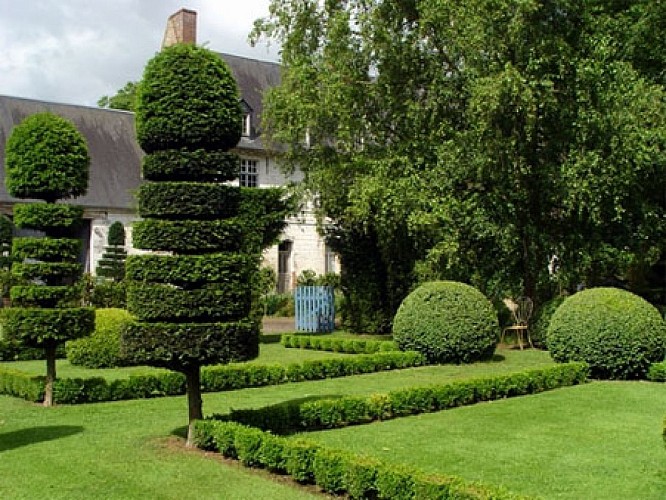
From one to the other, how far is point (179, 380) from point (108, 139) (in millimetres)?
25113

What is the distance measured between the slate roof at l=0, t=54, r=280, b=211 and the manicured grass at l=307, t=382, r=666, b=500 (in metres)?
24.8

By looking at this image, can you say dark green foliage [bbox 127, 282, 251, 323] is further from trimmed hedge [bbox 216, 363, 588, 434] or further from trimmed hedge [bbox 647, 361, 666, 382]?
trimmed hedge [bbox 647, 361, 666, 382]

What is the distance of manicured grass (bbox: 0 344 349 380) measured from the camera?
15398 mm

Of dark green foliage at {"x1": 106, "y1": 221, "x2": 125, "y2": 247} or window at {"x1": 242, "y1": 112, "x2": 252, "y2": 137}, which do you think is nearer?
dark green foliage at {"x1": 106, "y1": 221, "x2": 125, "y2": 247}

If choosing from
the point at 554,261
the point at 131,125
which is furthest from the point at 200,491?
the point at 131,125

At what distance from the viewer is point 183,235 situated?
878 cm

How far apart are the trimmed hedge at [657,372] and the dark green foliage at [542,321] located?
496 centimetres

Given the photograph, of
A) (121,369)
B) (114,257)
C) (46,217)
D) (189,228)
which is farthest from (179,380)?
(114,257)

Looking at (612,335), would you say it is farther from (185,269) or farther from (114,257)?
(114,257)

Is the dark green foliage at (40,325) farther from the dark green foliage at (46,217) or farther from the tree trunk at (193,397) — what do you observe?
the tree trunk at (193,397)

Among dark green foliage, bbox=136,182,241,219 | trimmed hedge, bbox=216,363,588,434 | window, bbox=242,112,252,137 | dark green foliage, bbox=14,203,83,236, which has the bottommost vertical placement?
trimmed hedge, bbox=216,363,588,434

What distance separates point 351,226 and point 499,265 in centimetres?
568

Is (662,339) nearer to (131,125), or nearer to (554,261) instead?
(554,261)

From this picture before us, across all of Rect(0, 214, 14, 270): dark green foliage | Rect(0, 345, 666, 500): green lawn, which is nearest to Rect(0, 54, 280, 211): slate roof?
Rect(0, 214, 14, 270): dark green foliage
